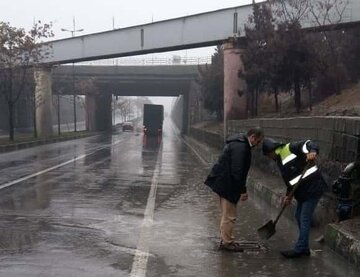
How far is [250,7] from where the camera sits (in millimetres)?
30969

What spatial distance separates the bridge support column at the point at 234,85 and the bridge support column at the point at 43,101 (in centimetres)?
1994

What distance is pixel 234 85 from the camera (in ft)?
103

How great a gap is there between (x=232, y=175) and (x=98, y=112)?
77.3 m

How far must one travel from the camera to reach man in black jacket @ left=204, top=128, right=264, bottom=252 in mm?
7324

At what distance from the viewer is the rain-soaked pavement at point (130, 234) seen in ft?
21.4

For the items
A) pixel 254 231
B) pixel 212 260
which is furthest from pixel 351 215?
pixel 212 260

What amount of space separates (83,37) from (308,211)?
38682 millimetres

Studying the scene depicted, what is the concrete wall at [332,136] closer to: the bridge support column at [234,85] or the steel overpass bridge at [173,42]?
the steel overpass bridge at [173,42]

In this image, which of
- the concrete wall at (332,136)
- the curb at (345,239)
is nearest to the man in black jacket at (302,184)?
the curb at (345,239)

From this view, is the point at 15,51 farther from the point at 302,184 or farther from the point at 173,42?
the point at 302,184

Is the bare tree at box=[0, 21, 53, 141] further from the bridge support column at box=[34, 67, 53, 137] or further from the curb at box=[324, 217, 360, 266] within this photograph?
the curb at box=[324, 217, 360, 266]

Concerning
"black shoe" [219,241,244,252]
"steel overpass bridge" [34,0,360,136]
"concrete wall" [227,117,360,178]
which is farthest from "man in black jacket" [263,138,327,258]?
"steel overpass bridge" [34,0,360,136]

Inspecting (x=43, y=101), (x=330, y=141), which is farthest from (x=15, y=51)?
(x=330, y=141)

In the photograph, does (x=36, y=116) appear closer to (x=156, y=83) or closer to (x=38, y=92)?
(x=38, y=92)
